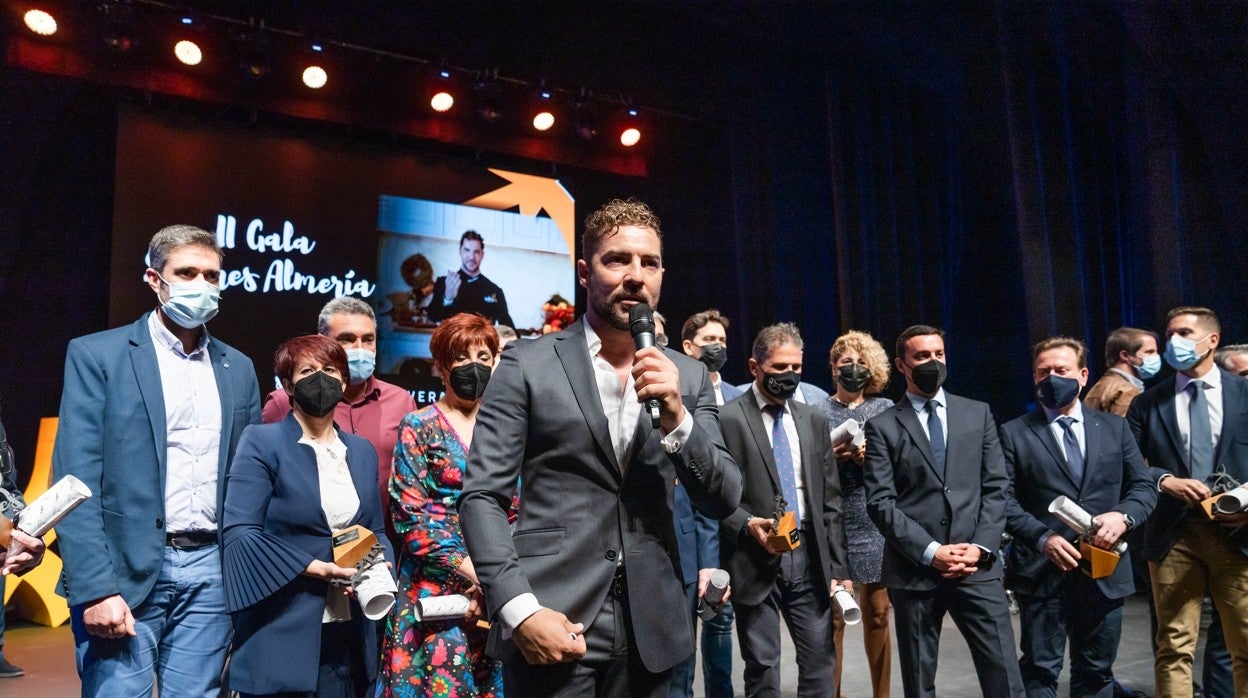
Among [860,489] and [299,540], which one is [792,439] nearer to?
[860,489]

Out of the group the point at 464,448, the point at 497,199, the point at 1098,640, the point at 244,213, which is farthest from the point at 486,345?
the point at 497,199

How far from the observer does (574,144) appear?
8.58m

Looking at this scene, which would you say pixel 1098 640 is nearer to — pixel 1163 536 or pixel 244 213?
pixel 1163 536

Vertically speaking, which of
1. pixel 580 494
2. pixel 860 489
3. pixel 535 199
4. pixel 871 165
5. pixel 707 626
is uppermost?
pixel 871 165

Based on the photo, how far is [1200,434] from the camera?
3.88 meters

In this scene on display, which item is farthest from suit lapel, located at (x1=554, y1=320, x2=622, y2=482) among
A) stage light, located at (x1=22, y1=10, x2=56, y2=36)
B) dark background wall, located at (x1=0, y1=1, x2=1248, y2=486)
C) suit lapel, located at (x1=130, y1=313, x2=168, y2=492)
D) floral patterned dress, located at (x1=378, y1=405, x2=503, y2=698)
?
dark background wall, located at (x1=0, y1=1, x2=1248, y2=486)

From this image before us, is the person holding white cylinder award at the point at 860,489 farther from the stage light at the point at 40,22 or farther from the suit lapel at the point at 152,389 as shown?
the stage light at the point at 40,22

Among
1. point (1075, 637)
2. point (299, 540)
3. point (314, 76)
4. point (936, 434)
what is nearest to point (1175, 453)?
point (1075, 637)

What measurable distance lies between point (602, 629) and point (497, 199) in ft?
21.9

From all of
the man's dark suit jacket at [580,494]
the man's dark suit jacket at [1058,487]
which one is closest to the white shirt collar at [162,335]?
the man's dark suit jacket at [580,494]

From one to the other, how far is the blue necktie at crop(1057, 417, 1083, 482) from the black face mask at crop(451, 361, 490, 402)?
2.35m

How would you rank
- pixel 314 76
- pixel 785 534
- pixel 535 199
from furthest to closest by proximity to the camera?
pixel 535 199 < pixel 314 76 < pixel 785 534

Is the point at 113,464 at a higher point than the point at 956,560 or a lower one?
higher

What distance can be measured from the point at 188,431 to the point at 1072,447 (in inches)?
126
